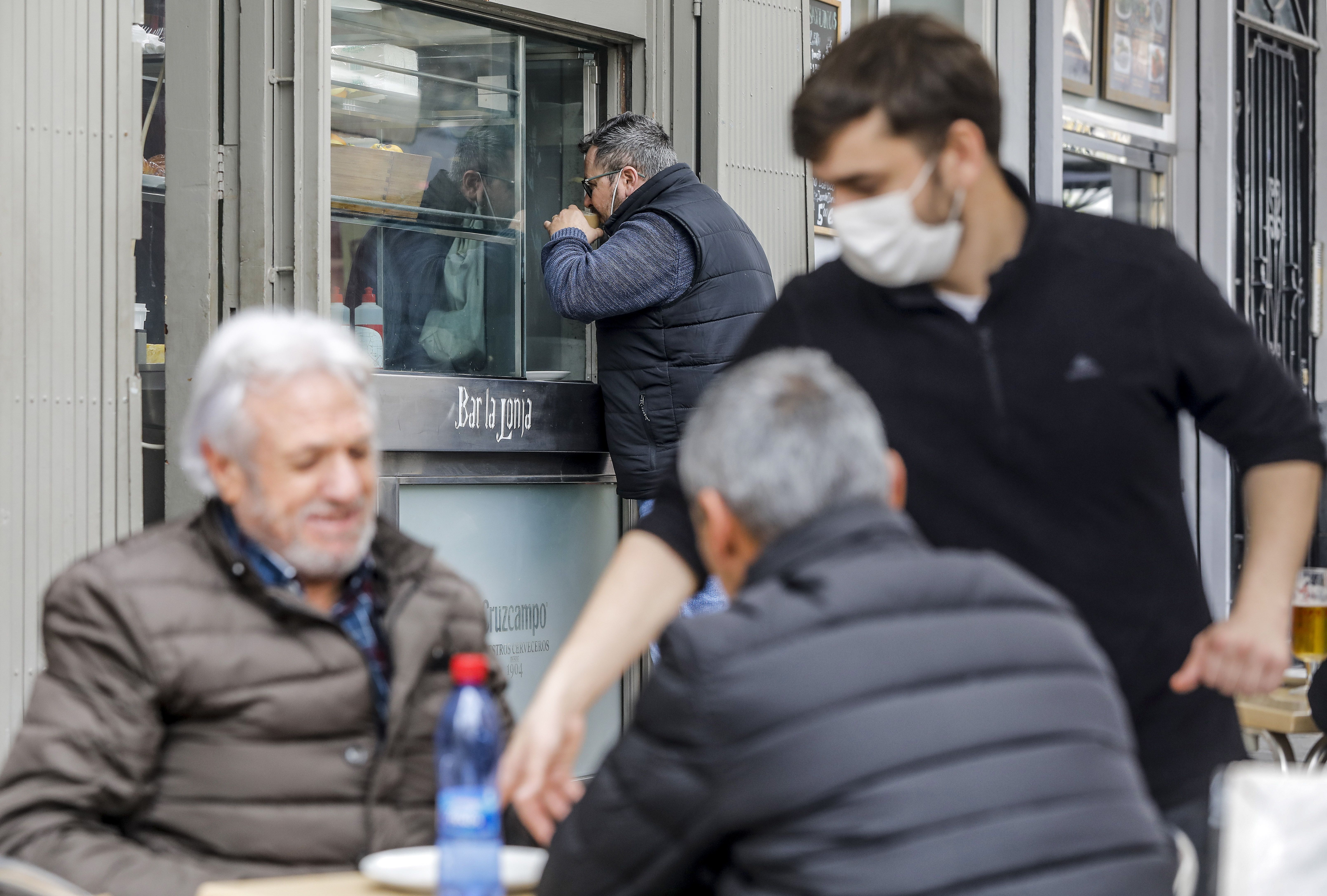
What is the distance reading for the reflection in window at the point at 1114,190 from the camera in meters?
8.03

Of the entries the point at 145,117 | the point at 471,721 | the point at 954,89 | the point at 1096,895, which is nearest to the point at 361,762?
the point at 471,721

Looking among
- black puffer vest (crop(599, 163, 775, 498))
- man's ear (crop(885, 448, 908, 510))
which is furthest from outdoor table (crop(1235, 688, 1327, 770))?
man's ear (crop(885, 448, 908, 510))

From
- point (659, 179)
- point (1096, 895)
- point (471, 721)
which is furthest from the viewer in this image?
point (659, 179)

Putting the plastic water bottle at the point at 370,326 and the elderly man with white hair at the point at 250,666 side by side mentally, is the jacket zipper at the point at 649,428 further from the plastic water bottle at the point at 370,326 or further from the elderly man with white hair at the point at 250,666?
the elderly man with white hair at the point at 250,666

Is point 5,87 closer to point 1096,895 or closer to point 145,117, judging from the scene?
point 145,117

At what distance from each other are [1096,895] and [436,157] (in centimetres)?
398

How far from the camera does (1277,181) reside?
912cm

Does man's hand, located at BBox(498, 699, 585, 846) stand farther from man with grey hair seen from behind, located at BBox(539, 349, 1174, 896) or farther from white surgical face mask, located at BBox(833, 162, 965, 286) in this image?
white surgical face mask, located at BBox(833, 162, 965, 286)

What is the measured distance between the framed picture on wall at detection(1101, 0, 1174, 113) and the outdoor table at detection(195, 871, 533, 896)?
22.9ft

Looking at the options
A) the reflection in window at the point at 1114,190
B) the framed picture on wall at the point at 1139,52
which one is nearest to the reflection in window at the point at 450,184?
the reflection in window at the point at 1114,190

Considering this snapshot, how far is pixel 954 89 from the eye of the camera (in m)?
2.32

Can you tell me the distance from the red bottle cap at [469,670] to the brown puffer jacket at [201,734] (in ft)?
1.36

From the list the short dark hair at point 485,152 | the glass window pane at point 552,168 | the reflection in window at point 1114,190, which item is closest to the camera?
the short dark hair at point 485,152

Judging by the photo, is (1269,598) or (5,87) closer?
(1269,598)
